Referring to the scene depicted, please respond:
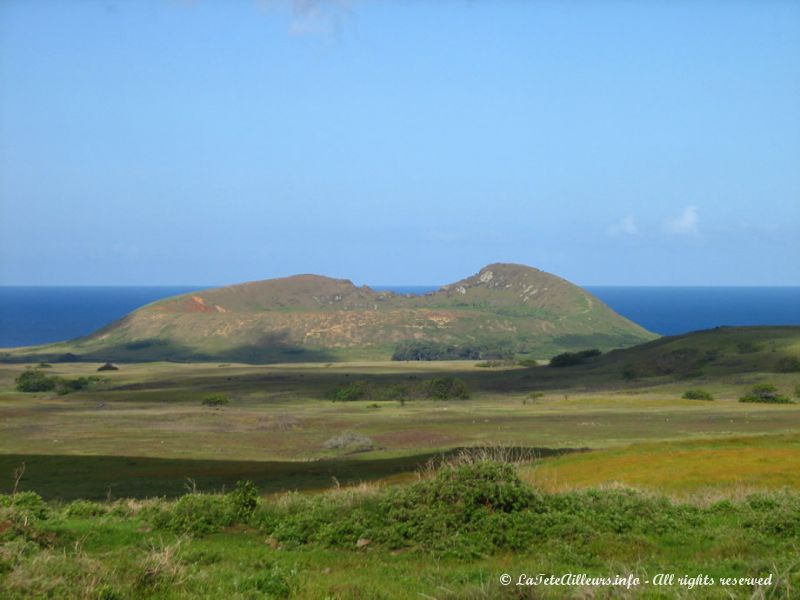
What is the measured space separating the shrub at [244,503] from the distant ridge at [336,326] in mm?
117162

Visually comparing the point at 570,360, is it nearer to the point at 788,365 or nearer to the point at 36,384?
the point at 788,365

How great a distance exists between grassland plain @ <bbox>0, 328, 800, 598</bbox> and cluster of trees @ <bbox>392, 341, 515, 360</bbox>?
223 feet

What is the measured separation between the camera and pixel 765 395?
57688 millimetres

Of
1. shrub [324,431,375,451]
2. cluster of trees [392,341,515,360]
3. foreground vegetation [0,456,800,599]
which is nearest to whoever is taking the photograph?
foreground vegetation [0,456,800,599]

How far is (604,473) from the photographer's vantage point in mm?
23625

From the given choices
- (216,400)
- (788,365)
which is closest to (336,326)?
(216,400)

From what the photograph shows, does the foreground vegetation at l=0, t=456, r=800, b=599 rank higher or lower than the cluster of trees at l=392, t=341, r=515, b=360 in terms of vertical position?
higher

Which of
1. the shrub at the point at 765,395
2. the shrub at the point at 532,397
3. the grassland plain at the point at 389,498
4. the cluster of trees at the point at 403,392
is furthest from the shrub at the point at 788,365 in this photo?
the cluster of trees at the point at 403,392

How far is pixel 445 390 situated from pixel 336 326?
270ft

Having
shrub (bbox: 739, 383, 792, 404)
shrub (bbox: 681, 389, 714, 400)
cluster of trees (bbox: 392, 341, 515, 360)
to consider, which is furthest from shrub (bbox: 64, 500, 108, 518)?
cluster of trees (bbox: 392, 341, 515, 360)

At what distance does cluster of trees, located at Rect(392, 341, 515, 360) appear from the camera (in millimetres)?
130875

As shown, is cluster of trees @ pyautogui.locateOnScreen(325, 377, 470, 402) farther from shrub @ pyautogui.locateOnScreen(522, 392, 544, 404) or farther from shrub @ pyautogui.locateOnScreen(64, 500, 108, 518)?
shrub @ pyautogui.locateOnScreen(64, 500, 108, 518)

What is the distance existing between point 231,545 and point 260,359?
120324mm

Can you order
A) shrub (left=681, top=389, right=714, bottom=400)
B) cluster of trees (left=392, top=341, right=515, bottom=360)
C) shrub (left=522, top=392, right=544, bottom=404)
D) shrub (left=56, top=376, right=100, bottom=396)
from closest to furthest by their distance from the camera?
shrub (left=681, top=389, right=714, bottom=400)
shrub (left=522, top=392, right=544, bottom=404)
shrub (left=56, top=376, right=100, bottom=396)
cluster of trees (left=392, top=341, right=515, bottom=360)
